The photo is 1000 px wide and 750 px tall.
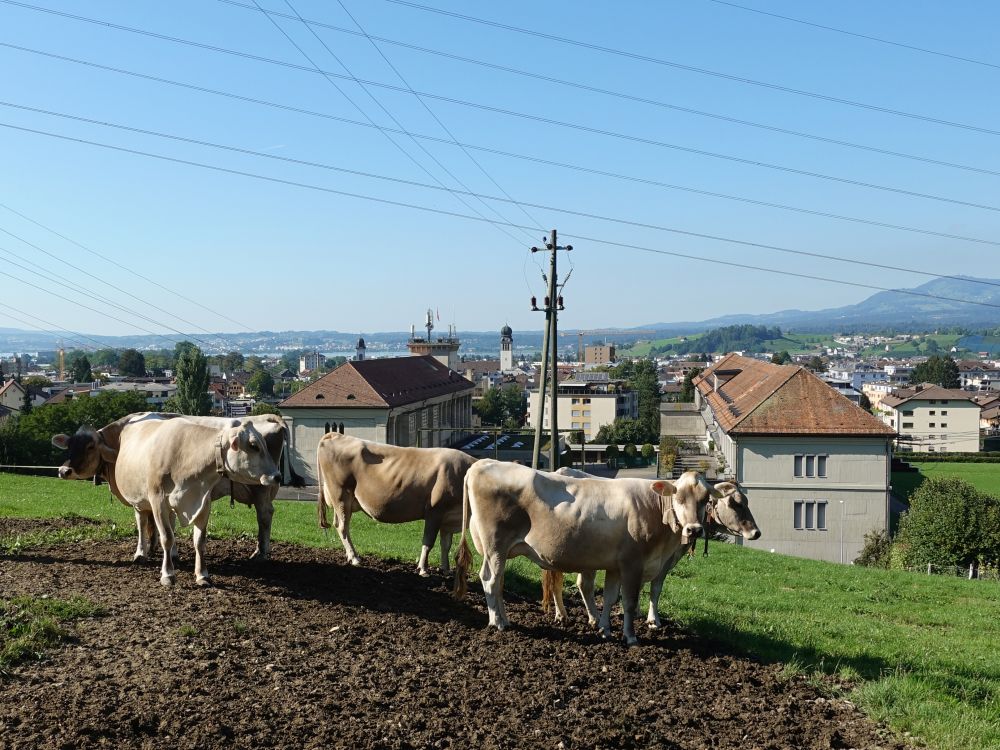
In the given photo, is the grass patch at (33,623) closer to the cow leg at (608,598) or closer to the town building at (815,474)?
the cow leg at (608,598)

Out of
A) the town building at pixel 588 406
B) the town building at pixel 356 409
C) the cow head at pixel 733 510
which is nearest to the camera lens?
the cow head at pixel 733 510

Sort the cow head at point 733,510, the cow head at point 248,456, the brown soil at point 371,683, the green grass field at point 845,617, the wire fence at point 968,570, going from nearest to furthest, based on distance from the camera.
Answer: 1. the brown soil at point 371,683
2. the green grass field at point 845,617
3. the cow head at point 733,510
4. the cow head at point 248,456
5. the wire fence at point 968,570

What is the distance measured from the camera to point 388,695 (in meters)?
8.12

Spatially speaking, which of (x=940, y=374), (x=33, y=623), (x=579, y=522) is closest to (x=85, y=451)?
(x=33, y=623)

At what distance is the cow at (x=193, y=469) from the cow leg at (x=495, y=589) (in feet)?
9.94

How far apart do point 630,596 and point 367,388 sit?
54.3 meters

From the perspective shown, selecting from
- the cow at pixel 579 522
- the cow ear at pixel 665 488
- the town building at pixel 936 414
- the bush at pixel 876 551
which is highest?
the cow ear at pixel 665 488

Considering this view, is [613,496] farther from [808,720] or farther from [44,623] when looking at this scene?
[44,623]

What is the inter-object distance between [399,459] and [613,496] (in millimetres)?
4071

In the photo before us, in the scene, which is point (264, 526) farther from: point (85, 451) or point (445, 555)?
point (85, 451)

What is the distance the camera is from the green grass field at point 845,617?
338 inches

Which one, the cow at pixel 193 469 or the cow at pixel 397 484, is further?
the cow at pixel 397 484

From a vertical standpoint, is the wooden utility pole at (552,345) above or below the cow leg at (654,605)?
above

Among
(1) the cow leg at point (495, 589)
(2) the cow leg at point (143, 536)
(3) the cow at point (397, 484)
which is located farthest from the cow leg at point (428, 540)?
(2) the cow leg at point (143, 536)
